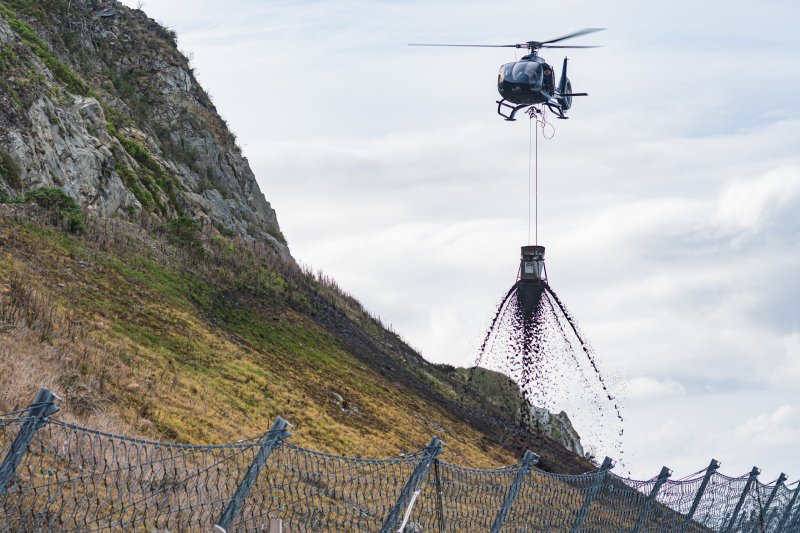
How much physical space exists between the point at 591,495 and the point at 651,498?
5.86 ft

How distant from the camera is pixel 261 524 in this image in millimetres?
9664

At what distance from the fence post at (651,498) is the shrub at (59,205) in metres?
18.8

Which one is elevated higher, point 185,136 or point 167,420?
point 185,136

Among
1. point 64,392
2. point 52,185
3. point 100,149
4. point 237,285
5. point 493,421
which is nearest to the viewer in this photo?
point 64,392

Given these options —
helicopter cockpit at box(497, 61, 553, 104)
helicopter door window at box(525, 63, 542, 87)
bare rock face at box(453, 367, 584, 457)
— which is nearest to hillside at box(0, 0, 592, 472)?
bare rock face at box(453, 367, 584, 457)

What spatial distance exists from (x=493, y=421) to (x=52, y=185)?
19.4 metres

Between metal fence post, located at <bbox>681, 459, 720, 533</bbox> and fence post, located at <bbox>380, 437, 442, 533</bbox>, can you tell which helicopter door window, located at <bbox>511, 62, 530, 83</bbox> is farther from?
fence post, located at <bbox>380, 437, 442, 533</bbox>

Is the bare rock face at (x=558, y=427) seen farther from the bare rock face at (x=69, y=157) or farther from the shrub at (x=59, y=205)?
the shrub at (x=59, y=205)

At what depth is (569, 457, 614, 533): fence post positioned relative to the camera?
1070cm

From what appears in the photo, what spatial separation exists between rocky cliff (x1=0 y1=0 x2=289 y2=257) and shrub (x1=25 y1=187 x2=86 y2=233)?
0.90 m

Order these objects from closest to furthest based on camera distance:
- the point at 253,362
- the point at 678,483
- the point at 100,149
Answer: the point at 678,483 → the point at 253,362 → the point at 100,149

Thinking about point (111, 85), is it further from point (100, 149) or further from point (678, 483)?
point (678, 483)

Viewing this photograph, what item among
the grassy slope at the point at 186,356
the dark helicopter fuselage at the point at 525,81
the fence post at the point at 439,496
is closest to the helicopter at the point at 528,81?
the dark helicopter fuselage at the point at 525,81

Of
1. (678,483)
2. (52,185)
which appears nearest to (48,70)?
(52,185)
